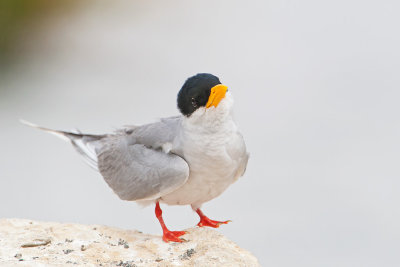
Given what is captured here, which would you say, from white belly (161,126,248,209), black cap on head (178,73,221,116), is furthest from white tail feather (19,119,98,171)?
black cap on head (178,73,221,116)

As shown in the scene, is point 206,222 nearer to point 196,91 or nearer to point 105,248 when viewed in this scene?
point 105,248

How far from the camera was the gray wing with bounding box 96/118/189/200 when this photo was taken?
4344 millimetres

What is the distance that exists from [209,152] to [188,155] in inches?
6.2

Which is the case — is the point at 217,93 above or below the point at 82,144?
above

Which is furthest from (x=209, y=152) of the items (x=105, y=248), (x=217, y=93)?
(x=105, y=248)

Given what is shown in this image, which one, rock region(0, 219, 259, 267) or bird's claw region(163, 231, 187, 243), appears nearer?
rock region(0, 219, 259, 267)

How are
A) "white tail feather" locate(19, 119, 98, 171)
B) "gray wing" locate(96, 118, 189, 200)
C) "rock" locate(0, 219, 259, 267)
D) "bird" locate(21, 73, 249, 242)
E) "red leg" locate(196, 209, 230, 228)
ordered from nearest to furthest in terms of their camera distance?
"rock" locate(0, 219, 259, 267) → "bird" locate(21, 73, 249, 242) → "gray wing" locate(96, 118, 189, 200) → "red leg" locate(196, 209, 230, 228) → "white tail feather" locate(19, 119, 98, 171)

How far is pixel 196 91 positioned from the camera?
163 inches

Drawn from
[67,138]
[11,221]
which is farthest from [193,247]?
[67,138]

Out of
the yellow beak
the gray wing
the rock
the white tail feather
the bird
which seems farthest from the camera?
the white tail feather

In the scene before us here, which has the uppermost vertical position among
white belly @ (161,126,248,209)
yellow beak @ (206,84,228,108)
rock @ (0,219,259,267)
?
yellow beak @ (206,84,228,108)

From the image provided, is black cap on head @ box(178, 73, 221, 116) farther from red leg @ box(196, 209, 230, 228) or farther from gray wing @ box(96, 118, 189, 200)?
Answer: red leg @ box(196, 209, 230, 228)

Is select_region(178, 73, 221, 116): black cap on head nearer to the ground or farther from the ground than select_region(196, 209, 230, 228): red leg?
farther from the ground

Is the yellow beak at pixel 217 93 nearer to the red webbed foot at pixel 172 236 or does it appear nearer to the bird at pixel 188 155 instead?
Result: the bird at pixel 188 155
